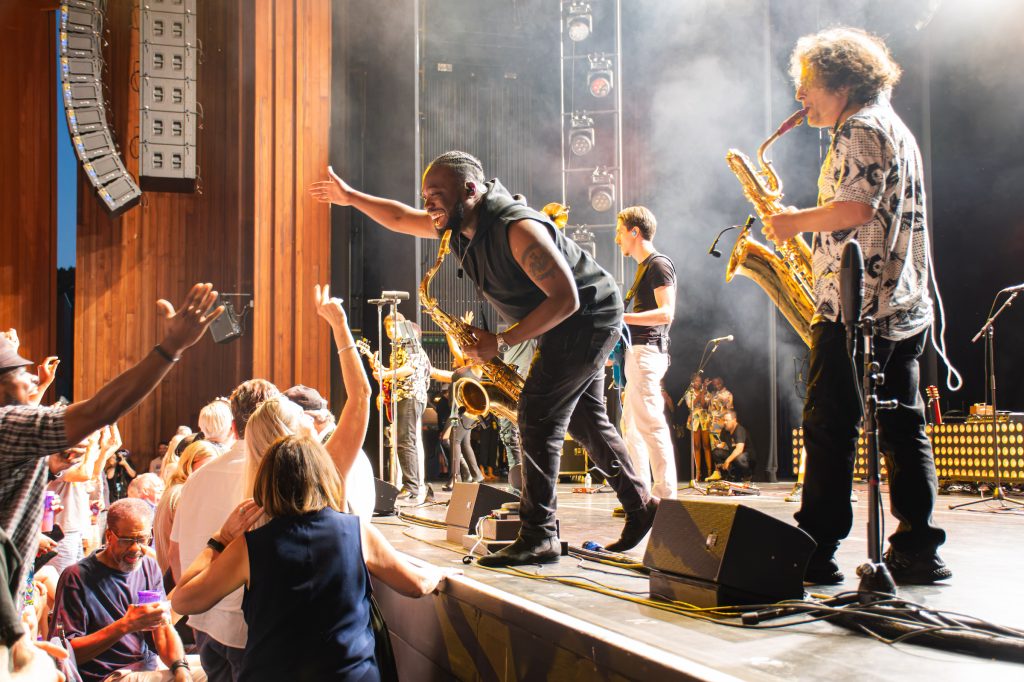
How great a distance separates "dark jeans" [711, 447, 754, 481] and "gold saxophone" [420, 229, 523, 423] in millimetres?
5259

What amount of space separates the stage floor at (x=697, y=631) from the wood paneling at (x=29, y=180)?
10.1 meters

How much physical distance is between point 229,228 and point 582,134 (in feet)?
17.5

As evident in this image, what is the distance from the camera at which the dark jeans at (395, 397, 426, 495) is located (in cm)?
746

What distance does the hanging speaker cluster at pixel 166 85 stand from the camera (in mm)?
11570

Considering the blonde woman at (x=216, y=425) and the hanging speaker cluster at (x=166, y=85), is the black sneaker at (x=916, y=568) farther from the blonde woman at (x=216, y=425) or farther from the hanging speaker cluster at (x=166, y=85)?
the hanging speaker cluster at (x=166, y=85)

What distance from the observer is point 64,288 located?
1226 centimetres

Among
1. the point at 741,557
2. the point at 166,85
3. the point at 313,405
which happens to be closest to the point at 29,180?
the point at 166,85

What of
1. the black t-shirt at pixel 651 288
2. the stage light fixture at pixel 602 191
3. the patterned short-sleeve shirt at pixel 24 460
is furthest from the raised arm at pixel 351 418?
the stage light fixture at pixel 602 191

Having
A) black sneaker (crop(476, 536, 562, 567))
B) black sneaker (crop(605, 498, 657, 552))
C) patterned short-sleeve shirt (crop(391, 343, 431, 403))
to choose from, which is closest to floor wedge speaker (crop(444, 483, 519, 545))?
black sneaker (crop(605, 498, 657, 552))

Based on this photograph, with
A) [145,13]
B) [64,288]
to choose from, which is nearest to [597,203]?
[145,13]

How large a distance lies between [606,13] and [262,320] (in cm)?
608

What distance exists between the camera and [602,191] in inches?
438

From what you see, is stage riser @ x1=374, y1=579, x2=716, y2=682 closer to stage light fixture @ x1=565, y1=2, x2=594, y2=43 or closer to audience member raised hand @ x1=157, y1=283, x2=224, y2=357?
audience member raised hand @ x1=157, y1=283, x2=224, y2=357

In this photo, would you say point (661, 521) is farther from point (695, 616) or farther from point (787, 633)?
point (787, 633)
